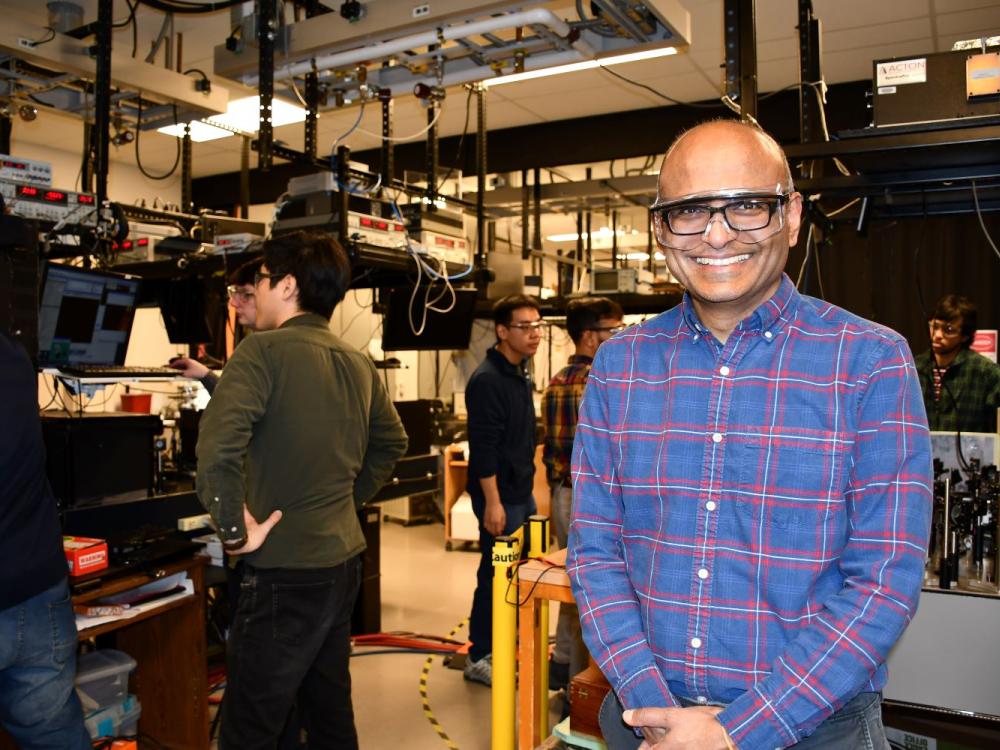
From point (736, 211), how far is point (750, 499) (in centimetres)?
Result: 42

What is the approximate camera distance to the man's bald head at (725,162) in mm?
1150

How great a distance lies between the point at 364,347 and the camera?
862 centimetres

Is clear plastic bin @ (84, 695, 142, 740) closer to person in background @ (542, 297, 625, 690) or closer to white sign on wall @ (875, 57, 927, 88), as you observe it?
person in background @ (542, 297, 625, 690)

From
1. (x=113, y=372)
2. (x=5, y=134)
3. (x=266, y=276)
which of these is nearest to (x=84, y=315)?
(x=113, y=372)

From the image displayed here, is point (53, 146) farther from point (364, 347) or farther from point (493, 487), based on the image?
point (493, 487)

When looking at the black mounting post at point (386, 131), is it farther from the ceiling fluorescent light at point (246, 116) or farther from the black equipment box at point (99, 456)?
the black equipment box at point (99, 456)

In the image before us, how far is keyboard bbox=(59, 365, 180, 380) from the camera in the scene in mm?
2588

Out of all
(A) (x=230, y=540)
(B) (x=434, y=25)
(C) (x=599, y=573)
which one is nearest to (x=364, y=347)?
(B) (x=434, y=25)

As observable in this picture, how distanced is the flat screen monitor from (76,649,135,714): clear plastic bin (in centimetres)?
189

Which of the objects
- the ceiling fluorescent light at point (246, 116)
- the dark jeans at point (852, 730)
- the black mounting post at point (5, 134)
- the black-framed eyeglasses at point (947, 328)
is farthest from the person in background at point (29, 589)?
the black-framed eyeglasses at point (947, 328)

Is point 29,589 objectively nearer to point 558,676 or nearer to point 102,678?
point 102,678

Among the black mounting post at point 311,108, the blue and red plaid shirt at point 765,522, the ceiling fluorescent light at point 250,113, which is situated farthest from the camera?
the ceiling fluorescent light at point 250,113

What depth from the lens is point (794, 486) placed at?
1108 millimetres

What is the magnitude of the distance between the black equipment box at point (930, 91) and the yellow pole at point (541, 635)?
61.7 inches
